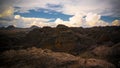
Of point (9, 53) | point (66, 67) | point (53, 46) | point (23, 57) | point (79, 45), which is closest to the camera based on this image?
point (66, 67)

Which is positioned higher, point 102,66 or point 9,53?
point 9,53

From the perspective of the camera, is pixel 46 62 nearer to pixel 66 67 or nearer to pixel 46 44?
pixel 66 67

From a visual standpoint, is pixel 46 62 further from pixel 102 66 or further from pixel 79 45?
pixel 79 45

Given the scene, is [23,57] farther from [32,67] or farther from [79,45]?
[79,45]

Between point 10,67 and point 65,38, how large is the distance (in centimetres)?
1858

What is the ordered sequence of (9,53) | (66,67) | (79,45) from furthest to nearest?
(79,45)
(9,53)
(66,67)

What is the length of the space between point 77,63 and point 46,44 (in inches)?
735

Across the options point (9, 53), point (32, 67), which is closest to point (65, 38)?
point (9, 53)

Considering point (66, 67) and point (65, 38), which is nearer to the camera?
point (66, 67)

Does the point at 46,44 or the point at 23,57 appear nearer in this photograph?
the point at 23,57

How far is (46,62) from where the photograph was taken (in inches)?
568

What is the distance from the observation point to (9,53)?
1680 cm

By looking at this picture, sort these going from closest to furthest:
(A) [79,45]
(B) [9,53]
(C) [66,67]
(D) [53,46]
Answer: (C) [66,67], (B) [9,53], (A) [79,45], (D) [53,46]

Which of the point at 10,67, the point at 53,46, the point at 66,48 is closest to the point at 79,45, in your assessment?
the point at 66,48
